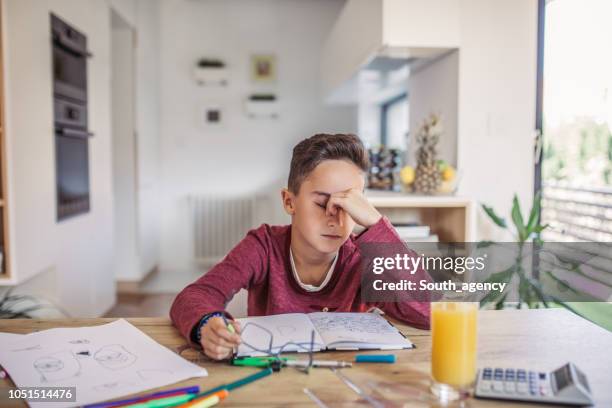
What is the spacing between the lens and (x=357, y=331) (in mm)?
964

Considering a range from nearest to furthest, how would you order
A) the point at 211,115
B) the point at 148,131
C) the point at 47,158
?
1. the point at 47,158
2. the point at 148,131
3. the point at 211,115

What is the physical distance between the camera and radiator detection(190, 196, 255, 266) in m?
5.28

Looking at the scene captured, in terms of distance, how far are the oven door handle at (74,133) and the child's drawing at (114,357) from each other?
2166 mm

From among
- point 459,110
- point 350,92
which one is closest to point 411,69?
point 459,110

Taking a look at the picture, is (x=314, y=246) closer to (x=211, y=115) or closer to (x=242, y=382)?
(x=242, y=382)

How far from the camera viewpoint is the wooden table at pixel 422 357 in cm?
73

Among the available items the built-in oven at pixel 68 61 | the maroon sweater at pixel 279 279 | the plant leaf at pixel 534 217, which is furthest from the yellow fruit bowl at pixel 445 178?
the built-in oven at pixel 68 61

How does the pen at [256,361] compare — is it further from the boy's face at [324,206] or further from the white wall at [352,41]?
the white wall at [352,41]

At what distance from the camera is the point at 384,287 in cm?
122

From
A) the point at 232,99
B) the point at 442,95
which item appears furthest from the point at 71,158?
the point at 232,99

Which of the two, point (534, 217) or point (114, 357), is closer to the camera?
point (114, 357)

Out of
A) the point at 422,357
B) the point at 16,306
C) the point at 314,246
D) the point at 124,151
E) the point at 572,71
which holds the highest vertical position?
the point at 572,71

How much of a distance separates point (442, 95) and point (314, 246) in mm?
1770

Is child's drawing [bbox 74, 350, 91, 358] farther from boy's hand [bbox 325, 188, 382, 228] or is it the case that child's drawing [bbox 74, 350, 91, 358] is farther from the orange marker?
boy's hand [bbox 325, 188, 382, 228]
